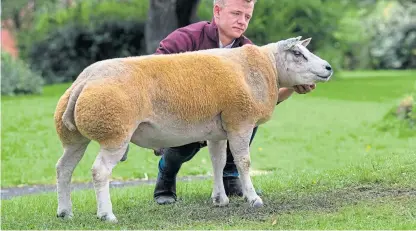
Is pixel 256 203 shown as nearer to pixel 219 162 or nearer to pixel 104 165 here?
pixel 219 162

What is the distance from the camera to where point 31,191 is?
10.9 meters

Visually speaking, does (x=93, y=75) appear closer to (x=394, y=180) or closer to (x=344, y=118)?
(x=394, y=180)

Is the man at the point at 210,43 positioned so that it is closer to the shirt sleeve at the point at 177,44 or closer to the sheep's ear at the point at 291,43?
the shirt sleeve at the point at 177,44

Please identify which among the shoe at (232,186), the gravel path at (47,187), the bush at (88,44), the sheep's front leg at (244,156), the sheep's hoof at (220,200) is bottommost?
the bush at (88,44)

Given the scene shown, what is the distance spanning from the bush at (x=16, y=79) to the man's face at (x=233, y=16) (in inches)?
648

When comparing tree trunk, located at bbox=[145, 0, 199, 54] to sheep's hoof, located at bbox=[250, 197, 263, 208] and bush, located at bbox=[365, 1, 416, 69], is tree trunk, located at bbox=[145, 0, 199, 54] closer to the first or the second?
sheep's hoof, located at bbox=[250, 197, 263, 208]

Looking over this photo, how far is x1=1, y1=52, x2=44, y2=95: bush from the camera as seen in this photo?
23.4 meters

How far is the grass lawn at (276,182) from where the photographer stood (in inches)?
257

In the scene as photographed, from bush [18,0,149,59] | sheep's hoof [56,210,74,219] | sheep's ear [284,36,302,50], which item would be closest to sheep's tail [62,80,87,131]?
sheep's hoof [56,210,74,219]

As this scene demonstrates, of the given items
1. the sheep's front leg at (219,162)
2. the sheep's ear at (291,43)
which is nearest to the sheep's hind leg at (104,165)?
the sheep's front leg at (219,162)

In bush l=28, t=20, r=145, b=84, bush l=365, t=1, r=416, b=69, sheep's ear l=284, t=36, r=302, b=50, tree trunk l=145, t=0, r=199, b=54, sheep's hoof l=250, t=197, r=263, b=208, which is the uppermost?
sheep's ear l=284, t=36, r=302, b=50

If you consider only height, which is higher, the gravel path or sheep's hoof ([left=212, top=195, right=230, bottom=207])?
sheep's hoof ([left=212, top=195, right=230, bottom=207])

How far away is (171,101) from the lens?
6676 millimetres

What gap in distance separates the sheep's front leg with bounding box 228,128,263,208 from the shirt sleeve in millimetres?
1180
